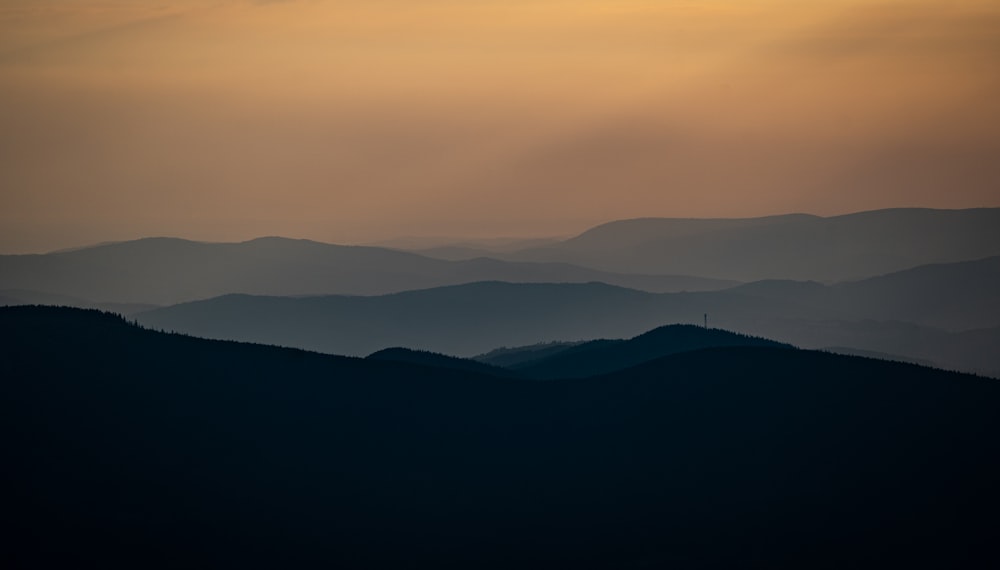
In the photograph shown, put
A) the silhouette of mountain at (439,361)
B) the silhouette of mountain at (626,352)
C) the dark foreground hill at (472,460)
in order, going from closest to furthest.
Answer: the dark foreground hill at (472,460) → the silhouette of mountain at (439,361) → the silhouette of mountain at (626,352)

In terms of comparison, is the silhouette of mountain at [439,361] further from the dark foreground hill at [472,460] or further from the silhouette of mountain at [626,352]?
the dark foreground hill at [472,460]

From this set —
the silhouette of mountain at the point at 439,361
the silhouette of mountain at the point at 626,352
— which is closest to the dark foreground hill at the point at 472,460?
the silhouette of mountain at the point at 439,361

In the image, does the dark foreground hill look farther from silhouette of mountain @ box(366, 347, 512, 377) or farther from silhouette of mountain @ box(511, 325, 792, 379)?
silhouette of mountain @ box(511, 325, 792, 379)

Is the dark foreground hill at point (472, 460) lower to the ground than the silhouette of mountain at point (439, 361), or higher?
lower

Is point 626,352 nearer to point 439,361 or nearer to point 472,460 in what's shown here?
point 439,361

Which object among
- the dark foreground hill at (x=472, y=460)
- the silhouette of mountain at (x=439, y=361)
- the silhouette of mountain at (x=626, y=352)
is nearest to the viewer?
the dark foreground hill at (x=472, y=460)

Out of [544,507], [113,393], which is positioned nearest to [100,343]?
[113,393]

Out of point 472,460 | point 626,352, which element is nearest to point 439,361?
point 626,352

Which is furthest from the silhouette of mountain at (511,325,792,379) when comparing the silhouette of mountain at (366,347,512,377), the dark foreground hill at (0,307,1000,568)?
the dark foreground hill at (0,307,1000,568)
